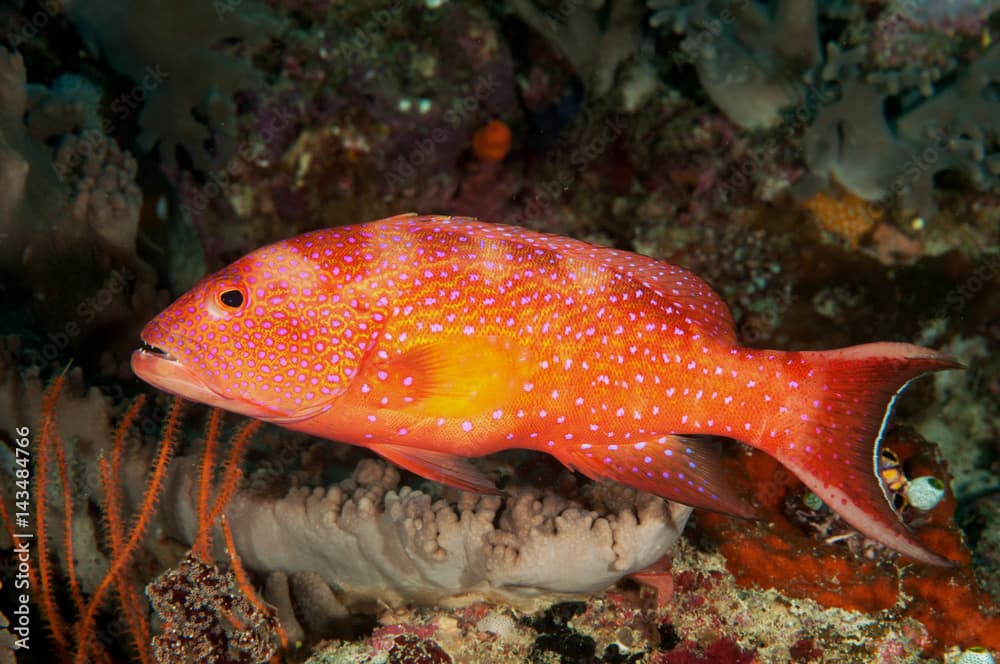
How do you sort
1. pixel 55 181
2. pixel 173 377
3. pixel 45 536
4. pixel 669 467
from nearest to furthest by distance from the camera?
pixel 173 377 → pixel 669 467 → pixel 45 536 → pixel 55 181

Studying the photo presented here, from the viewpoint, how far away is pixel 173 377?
3.14 m

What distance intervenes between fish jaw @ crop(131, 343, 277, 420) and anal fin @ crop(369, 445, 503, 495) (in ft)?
2.34

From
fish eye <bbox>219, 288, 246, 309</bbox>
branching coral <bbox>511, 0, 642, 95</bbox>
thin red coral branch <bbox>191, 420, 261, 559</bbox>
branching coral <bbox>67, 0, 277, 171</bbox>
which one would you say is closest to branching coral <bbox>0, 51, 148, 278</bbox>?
branching coral <bbox>67, 0, 277, 171</bbox>

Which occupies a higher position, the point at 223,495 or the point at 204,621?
the point at 223,495

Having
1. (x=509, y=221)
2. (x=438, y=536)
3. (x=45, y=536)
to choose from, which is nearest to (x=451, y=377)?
(x=438, y=536)

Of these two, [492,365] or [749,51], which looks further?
[749,51]

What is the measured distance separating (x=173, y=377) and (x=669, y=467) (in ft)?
8.17

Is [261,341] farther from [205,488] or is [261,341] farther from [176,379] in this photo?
[205,488]

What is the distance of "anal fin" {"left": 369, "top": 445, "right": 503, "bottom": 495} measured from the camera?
3.23m

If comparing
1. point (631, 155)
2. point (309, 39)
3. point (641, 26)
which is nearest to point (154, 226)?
point (309, 39)

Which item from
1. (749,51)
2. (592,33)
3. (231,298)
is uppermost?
(592,33)

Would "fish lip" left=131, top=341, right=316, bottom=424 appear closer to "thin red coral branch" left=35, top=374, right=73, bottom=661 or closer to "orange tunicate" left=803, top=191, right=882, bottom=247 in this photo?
"thin red coral branch" left=35, top=374, right=73, bottom=661

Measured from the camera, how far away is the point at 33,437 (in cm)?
422

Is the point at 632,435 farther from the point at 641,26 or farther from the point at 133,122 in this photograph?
the point at 133,122
